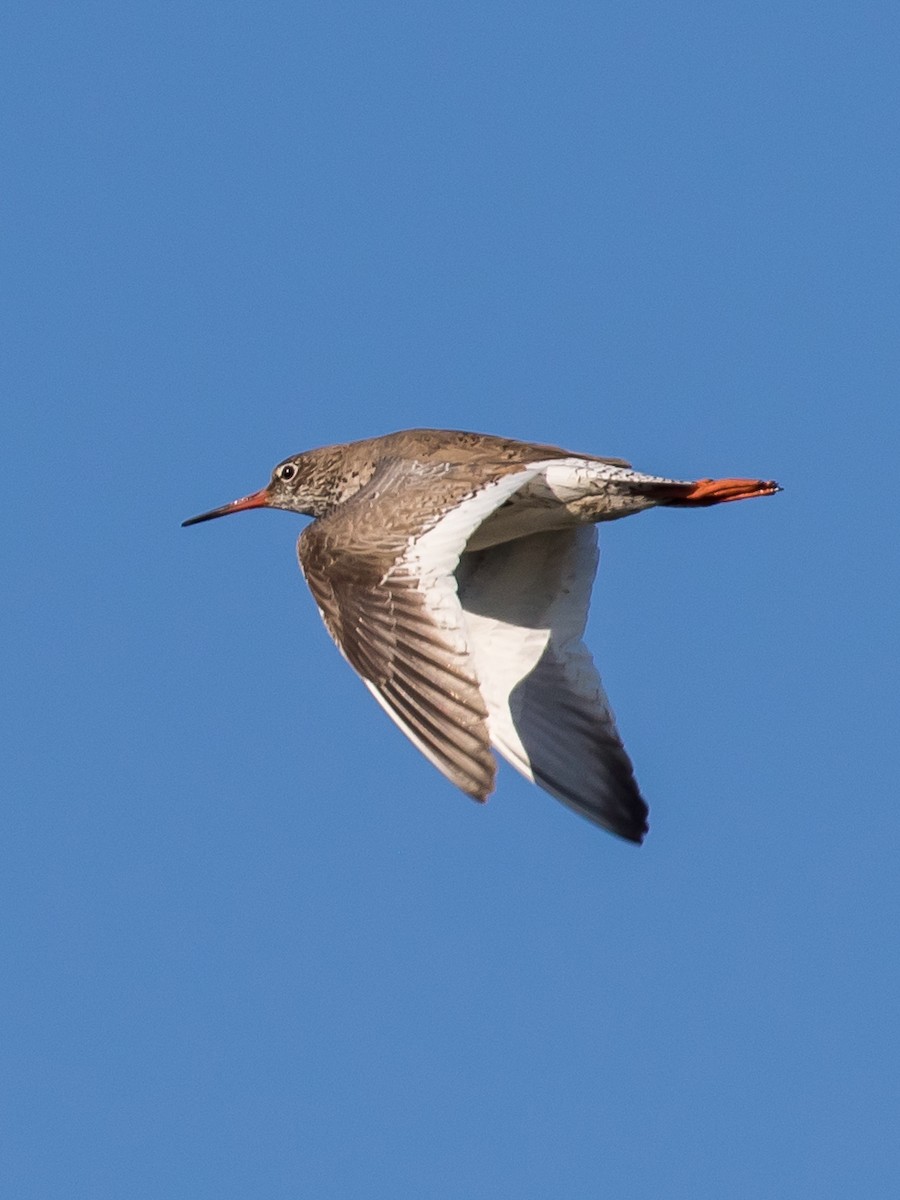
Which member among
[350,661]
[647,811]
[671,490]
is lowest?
[647,811]

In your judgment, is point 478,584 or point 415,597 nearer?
point 415,597

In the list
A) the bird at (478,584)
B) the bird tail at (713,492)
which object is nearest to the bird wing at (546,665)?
the bird at (478,584)

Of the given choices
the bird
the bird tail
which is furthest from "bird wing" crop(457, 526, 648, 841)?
the bird tail

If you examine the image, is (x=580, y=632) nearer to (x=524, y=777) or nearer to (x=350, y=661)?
(x=524, y=777)

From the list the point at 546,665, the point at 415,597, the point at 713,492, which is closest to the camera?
the point at 415,597

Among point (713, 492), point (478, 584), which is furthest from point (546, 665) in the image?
point (713, 492)

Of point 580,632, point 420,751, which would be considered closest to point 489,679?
point 580,632

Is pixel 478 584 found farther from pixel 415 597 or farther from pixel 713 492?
pixel 415 597

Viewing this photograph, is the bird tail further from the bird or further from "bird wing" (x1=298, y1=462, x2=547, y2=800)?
"bird wing" (x1=298, y1=462, x2=547, y2=800)
